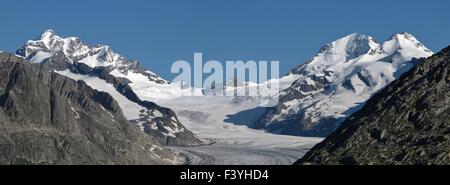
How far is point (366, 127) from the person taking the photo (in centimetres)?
19812

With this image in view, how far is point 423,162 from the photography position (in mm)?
170000
